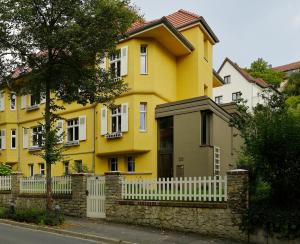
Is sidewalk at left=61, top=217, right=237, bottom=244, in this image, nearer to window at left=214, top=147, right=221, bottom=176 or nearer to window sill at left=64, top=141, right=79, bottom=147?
window at left=214, top=147, right=221, bottom=176

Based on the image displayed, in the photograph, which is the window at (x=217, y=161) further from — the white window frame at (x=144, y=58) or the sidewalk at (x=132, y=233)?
the sidewalk at (x=132, y=233)

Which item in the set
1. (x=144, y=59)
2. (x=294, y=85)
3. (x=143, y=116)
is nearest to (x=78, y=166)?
(x=143, y=116)

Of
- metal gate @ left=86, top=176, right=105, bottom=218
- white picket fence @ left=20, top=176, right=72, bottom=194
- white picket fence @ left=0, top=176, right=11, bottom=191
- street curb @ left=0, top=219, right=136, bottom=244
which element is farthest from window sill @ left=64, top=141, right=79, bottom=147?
street curb @ left=0, top=219, right=136, bottom=244

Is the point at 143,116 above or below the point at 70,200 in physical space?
above

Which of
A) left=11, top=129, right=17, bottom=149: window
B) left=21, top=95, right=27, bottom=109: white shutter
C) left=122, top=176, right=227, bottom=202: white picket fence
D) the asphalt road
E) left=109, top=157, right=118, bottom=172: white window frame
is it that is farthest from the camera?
left=11, top=129, right=17, bottom=149: window

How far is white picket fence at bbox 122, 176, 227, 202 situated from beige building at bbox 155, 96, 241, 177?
8.01m

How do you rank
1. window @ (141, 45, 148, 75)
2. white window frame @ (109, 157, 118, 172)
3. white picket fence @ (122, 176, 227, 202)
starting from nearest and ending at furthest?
white picket fence @ (122, 176, 227, 202)
window @ (141, 45, 148, 75)
white window frame @ (109, 157, 118, 172)

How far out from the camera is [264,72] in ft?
233

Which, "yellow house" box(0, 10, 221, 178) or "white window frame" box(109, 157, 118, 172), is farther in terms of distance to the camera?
"white window frame" box(109, 157, 118, 172)

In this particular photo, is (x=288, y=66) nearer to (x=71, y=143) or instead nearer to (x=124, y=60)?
(x=71, y=143)

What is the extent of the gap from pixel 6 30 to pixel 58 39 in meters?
2.35

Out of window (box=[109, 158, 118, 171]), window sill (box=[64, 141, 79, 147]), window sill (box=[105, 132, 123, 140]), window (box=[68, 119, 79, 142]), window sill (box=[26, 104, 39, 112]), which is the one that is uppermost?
window sill (box=[26, 104, 39, 112])

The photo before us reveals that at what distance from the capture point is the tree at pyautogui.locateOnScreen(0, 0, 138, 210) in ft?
56.6

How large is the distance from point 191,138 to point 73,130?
942cm
